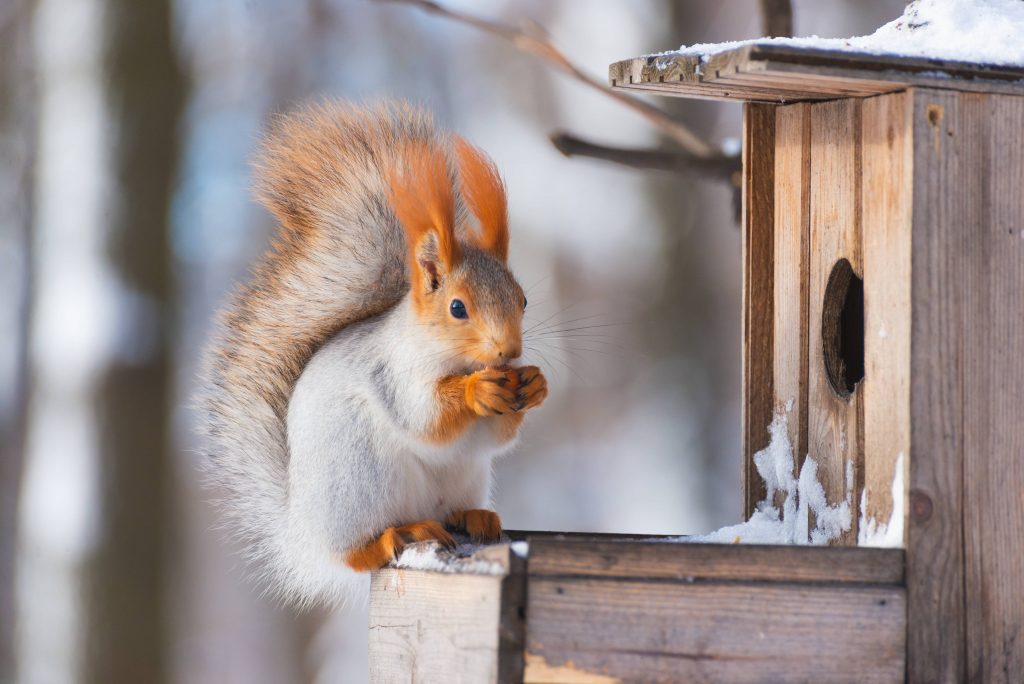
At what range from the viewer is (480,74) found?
4805 millimetres

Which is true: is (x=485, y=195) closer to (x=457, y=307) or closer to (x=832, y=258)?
(x=457, y=307)

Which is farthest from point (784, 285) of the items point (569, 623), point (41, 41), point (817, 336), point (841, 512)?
point (41, 41)

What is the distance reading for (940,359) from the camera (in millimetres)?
1641

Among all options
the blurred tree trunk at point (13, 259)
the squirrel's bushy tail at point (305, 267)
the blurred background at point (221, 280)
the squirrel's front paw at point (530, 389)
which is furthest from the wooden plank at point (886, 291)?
the blurred tree trunk at point (13, 259)

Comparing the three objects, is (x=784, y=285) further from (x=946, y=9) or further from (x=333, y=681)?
(x=333, y=681)

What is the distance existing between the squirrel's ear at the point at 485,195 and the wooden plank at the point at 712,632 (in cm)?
71

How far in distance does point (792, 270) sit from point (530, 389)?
0.47 metres

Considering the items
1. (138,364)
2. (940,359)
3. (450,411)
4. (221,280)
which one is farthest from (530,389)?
(221,280)

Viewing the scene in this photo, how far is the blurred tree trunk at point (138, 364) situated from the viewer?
3.77 m

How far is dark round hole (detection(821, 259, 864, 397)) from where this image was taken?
1.90 metres

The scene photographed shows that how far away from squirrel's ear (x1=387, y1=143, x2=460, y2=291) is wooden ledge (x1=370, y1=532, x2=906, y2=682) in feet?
1.70

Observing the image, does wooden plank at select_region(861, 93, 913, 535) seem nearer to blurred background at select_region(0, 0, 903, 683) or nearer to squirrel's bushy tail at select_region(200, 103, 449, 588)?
squirrel's bushy tail at select_region(200, 103, 449, 588)

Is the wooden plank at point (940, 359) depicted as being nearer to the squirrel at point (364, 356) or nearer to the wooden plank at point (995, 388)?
the wooden plank at point (995, 388)

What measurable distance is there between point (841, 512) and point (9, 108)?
299 cm
